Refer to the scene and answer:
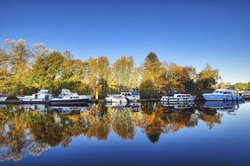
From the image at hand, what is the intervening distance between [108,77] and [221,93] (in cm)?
3082

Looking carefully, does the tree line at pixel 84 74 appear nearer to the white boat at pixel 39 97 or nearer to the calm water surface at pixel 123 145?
the white boat at pixel 39 97

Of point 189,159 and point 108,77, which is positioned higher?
point 108,77

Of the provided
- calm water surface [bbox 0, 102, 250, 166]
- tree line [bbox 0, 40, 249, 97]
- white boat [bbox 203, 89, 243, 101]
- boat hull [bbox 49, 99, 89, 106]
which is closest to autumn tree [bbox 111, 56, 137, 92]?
tree line [bbox 0, 40, 249, 97]

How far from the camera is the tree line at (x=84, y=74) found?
56.8m

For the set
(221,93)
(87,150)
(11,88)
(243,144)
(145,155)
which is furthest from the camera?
(221,93)

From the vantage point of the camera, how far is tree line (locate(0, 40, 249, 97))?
5684 centimetres

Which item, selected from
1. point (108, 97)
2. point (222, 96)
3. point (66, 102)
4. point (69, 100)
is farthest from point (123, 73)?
point (222, 96)

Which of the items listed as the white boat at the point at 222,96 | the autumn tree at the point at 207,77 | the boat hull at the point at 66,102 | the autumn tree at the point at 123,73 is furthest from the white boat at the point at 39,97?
the autumn tree at the point at 207,77

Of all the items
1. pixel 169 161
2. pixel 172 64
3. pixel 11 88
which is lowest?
pixel 169 161

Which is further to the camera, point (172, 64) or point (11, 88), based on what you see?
point (172, 64)

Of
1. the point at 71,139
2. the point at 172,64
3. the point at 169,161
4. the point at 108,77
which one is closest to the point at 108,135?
the point at 71,139

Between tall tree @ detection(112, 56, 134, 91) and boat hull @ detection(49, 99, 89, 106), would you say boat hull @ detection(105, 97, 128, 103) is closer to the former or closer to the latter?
boat hull @ detection(49, 99, 89, 106)

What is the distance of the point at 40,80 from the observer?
185 feet

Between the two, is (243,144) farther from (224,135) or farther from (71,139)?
(71,139)
